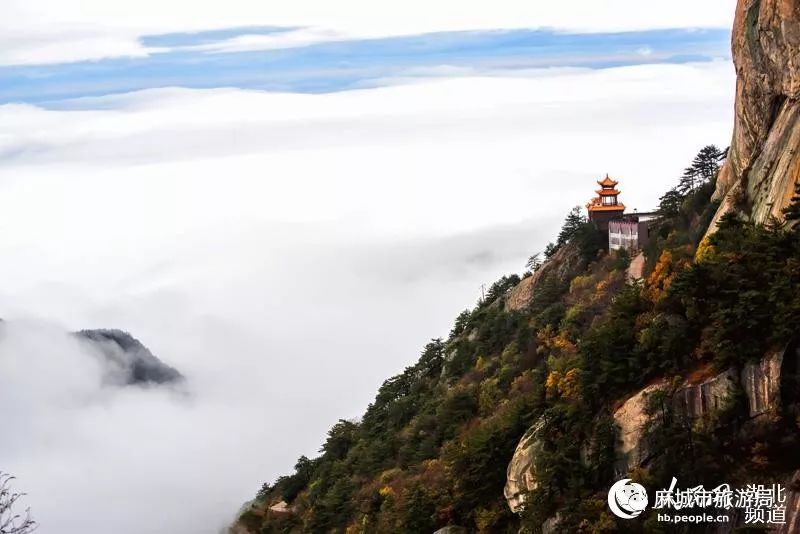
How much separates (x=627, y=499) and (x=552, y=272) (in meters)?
34.6

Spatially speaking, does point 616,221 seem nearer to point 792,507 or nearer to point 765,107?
point 765,107

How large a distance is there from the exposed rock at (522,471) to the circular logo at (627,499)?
3547 millimetres

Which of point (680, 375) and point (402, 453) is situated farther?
point (402, 453)

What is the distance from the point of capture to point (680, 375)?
28.5 meters

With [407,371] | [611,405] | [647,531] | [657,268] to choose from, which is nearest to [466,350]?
[407,371]

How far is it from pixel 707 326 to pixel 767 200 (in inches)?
235

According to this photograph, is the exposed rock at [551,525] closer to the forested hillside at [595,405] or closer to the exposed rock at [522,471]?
the forested hillside at [595,405]

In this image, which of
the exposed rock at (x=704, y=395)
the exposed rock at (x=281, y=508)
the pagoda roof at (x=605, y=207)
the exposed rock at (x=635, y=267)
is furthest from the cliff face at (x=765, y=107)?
the exposed rock at (x=281, y=508)

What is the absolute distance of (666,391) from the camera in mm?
28094

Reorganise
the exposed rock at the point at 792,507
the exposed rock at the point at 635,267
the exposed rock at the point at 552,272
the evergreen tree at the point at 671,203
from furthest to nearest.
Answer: the exposed rock at the point at 552,272
the evergreen tree at the point at 671,203
the exposed rock at the point at 635,267
the exposed rock at the point at 792,507

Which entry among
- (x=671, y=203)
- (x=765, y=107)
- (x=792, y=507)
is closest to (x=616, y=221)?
(x=671, y=203)

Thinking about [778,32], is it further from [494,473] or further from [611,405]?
[494,473]

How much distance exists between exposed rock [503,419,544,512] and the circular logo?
11.6ft

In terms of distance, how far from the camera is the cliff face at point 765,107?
32.6m
